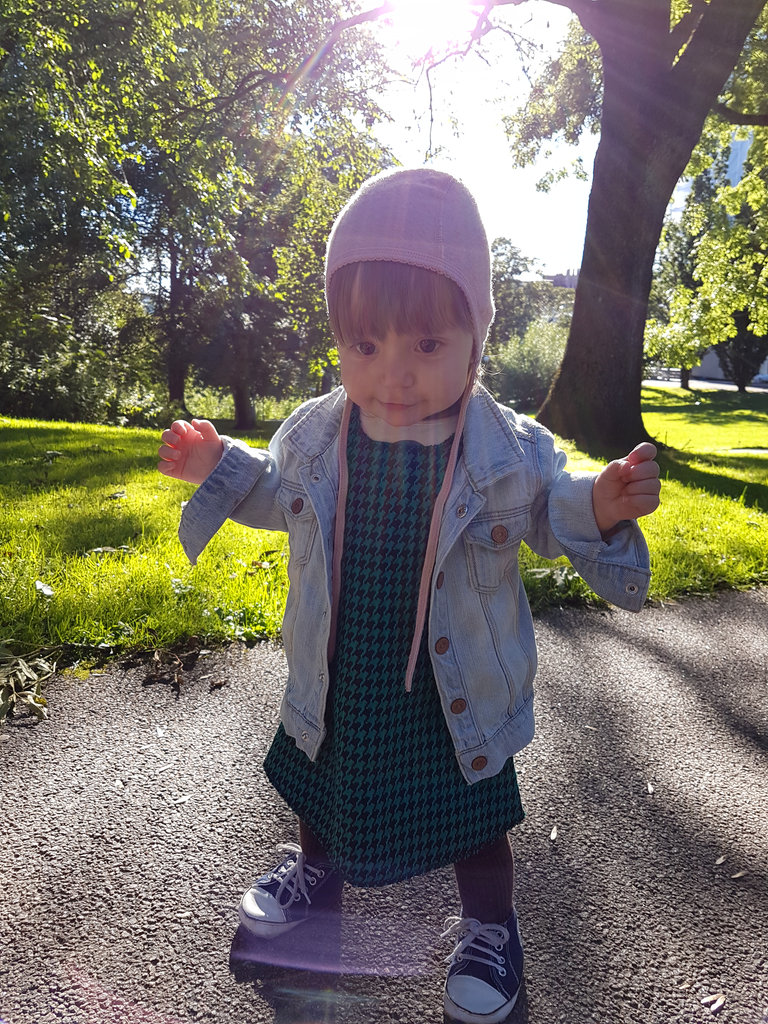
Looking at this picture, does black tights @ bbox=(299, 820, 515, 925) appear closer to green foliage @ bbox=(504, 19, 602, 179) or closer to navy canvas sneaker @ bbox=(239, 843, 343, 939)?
navy canvas sneaker @ bbox=(239, 843, 343, 939)

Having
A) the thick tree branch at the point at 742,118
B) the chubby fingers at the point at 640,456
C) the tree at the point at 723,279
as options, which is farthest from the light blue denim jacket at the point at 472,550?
the tree at the point at 723,279

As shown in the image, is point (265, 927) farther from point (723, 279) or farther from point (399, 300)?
point (723, 279)

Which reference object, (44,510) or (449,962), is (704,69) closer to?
(44,510)

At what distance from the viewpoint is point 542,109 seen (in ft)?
43.5

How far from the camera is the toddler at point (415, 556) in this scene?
1365 millimetres

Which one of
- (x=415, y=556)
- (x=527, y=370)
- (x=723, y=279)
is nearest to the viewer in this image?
(x=415, y=556)

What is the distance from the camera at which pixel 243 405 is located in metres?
23.5

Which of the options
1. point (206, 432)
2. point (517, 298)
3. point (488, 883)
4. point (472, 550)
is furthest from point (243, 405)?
point (517, 298)

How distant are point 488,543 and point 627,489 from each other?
324mm

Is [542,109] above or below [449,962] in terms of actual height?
above

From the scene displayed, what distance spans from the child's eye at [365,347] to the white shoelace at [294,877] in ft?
4.12

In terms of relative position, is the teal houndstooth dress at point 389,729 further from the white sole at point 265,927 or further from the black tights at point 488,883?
the white sole at point 265,927

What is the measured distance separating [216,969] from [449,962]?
523 mm

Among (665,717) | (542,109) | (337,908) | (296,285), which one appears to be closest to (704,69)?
(542,109)
